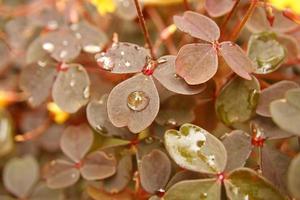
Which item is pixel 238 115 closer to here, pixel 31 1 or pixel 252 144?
pixel 252 144

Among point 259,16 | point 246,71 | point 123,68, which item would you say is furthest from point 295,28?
point 123,68

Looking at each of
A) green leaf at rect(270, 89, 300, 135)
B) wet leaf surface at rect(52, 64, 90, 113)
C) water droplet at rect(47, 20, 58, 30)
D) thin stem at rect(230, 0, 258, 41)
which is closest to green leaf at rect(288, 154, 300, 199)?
green leaf at rect(270, 89, 300, 135)

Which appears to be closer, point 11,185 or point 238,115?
point 238,115

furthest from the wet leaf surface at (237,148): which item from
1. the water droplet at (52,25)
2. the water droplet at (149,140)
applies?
the water droplet at (52,25)

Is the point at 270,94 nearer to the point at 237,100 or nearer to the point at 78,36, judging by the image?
the point at 237,100

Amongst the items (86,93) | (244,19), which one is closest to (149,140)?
(86,93)

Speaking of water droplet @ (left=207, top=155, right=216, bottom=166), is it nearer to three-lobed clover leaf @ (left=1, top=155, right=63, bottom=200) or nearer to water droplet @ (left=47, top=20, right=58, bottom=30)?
three-lobed clover leaf @ (left=1, top=155, right=63, bottom=200)
